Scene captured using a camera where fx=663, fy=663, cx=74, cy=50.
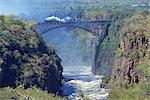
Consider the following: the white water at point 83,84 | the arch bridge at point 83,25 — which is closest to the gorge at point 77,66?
the white water at point 83,84

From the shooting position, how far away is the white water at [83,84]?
106 m

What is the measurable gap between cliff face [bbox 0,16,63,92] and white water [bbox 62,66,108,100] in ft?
17.7

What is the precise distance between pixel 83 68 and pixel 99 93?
51423mm

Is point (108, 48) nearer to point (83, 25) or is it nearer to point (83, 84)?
point (83, 25)

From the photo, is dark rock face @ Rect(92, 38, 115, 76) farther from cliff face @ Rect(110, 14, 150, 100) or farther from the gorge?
cliff face @ Rect(110, 14, 150, 100)

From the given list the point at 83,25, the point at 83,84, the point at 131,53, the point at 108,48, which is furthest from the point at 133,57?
the point at 108,48

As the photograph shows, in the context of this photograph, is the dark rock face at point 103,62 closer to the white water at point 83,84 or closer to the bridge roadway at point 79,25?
the white water at point 83,84

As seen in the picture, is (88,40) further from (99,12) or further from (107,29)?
(107,29)

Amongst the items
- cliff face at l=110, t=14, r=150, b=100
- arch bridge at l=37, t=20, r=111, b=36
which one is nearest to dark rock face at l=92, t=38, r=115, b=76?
arch bridge at l=37, t=20, r=111, b=36

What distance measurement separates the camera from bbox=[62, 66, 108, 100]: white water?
4181 inches

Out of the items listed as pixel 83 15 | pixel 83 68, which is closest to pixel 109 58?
pixel 83 68

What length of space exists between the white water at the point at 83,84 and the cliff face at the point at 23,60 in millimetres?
5388

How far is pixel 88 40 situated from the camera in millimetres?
176125

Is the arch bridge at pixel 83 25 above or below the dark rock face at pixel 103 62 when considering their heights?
above
